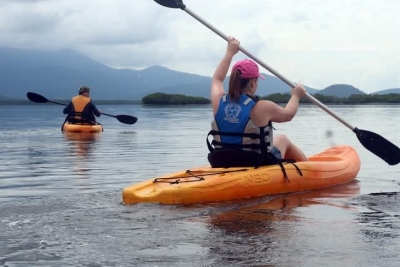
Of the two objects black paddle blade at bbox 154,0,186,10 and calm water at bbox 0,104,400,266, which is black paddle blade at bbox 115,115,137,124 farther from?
black paddle blade at bbox 154,0,186,10

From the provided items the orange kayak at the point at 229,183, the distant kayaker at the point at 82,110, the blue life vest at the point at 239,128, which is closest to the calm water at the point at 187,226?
the orange kayak at the point at 229,183

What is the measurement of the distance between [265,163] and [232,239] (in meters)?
2.79

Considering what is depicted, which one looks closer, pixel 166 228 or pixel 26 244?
pixel 26 244

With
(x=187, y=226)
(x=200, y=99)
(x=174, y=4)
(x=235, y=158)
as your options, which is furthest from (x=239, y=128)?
(x=200, y=99)

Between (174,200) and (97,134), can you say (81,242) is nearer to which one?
(174,200)

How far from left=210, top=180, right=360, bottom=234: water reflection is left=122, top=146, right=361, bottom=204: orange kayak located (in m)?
0.16

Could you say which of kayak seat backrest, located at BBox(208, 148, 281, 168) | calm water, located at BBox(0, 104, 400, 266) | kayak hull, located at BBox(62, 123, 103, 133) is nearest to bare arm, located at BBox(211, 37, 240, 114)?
kayak seat backrest, located at BBox(208, 148, 281, 168)

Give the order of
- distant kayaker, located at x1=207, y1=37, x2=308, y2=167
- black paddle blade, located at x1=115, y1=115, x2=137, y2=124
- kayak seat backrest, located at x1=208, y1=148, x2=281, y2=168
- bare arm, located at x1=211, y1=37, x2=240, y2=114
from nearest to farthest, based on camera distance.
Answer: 1. distant kayaker, located at x1=207, y1=37, x2=308, y2=167
2. kayak seat backrest, located at x1=208, y1=148, x2=281, y2=168
3. bare arm, located at x1=211, y1=37, x2=240, y2=114
4. black paddle blade, located at x1=115, y1=115, x2=137, y2=124

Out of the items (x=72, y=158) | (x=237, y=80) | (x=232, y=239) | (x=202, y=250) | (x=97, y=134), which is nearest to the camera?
(x=202, y=250)

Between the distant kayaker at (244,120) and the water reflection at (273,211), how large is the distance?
56 centimetres

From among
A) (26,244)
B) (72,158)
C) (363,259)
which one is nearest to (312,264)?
(363,259)

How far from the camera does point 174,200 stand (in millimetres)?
6746

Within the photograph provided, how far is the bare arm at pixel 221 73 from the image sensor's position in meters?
7.80

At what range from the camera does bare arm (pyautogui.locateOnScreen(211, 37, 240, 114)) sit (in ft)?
25.6
